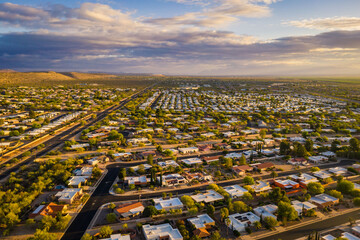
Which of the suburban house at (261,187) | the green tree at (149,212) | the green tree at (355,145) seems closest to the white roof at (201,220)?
the green tree at (149,212)

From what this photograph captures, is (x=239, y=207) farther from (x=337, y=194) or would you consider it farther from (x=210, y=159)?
(x=210, y=159)

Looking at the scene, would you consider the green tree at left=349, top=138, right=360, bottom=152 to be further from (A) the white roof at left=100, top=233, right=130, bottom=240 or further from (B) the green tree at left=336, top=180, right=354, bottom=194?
(A) the white roof at left=100, top=233, right=130, bottom=240

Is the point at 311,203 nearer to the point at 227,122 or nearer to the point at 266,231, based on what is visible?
the point at 266,231

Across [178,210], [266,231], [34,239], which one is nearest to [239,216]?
[266,231]

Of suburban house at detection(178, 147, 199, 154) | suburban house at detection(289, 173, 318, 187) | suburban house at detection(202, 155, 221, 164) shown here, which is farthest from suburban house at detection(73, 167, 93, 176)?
suburban house at detection(289, 173, 318, 187)

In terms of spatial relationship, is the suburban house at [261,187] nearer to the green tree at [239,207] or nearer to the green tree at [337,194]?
the green tree at [239,207]
